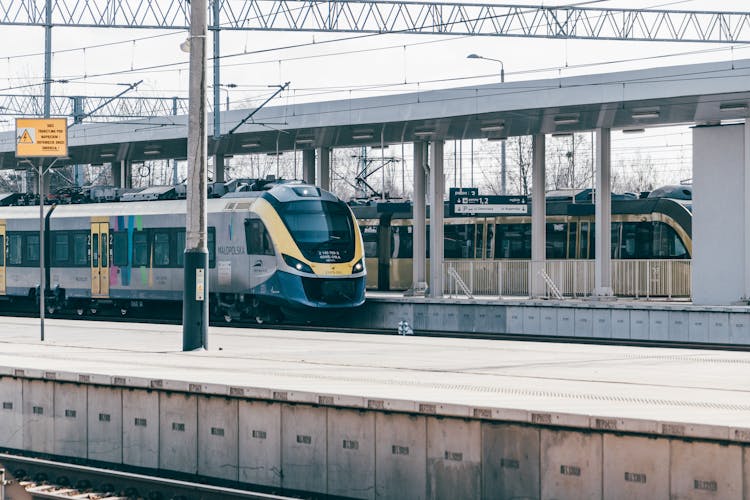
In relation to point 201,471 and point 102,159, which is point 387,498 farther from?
point 102,159

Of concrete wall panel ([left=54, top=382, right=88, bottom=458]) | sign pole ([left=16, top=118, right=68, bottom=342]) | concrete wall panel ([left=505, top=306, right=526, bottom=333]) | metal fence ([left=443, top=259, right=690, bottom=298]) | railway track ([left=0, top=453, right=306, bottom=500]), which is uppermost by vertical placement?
sign pole ([left=16, top=118, right=68, bottom=342])

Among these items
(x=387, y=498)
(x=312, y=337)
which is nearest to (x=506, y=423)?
(x=387, y=498)

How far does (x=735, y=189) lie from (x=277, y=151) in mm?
14224

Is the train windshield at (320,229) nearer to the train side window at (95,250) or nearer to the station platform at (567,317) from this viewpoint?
the station platform at (567,317)

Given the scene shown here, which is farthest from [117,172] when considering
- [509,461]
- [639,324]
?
[509,461]

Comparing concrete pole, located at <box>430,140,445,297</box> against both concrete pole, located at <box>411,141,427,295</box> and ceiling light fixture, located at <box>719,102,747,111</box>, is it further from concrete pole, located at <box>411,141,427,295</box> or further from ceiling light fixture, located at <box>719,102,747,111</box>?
ceiling light fixture, located at <box>719,102,747,111</box>

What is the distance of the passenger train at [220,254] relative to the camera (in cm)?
2770

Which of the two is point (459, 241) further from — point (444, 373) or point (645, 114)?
point (444, 373)

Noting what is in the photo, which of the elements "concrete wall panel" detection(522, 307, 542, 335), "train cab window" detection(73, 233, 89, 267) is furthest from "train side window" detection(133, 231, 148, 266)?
"concrete wall panel" detection(522, 307, 542, 335)

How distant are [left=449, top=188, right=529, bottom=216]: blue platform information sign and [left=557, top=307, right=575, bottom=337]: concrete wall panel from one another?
170 inches

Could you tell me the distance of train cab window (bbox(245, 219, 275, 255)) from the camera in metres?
27.8

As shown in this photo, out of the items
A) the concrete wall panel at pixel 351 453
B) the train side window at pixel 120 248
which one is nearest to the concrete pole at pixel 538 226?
the train side window at pixel 120 248

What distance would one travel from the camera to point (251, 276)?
28297mm

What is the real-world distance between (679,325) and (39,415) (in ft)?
51.9
